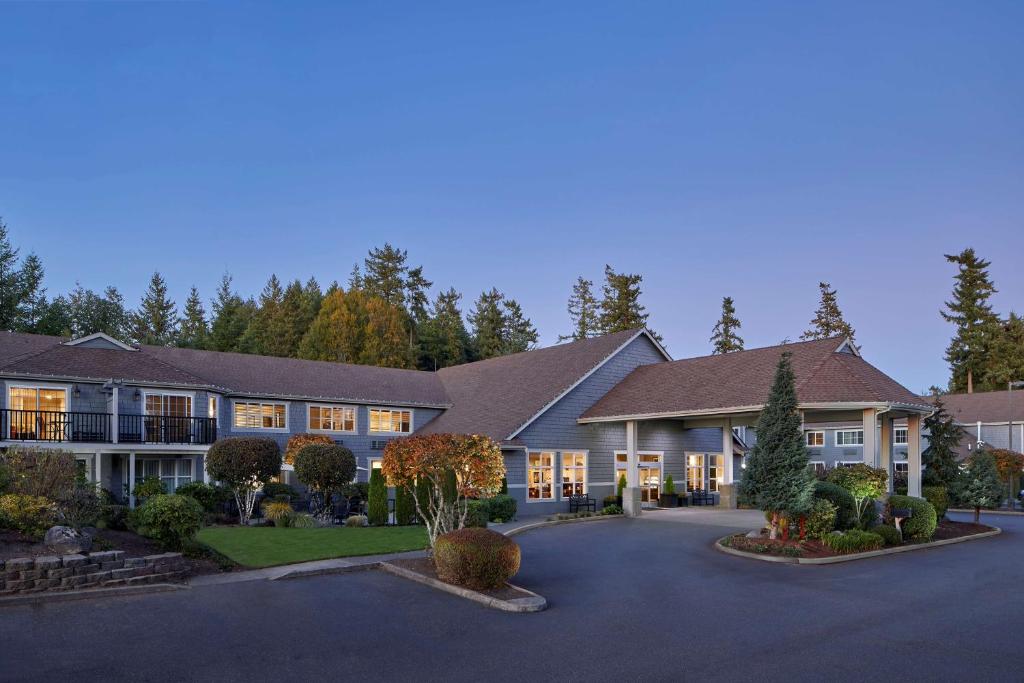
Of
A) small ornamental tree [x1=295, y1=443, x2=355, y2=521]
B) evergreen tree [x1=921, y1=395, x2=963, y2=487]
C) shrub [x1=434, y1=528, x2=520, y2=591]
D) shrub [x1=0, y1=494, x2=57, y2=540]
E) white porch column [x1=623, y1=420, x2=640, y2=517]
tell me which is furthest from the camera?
white porch column [x1=623, y1=420, x2=640, y2=517]

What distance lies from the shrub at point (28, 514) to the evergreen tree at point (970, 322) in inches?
3101

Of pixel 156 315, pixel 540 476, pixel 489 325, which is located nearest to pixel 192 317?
pixel 156 315

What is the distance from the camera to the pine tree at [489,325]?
67250 mm

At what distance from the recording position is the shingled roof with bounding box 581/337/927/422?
22830 millimetres

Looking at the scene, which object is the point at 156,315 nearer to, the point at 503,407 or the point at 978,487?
the point at 503,407

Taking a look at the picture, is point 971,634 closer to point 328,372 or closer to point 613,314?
point 328,372

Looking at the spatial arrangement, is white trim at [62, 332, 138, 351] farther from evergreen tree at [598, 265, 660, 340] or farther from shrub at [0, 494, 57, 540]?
evergreen tree at [598, 265, 660, 340]

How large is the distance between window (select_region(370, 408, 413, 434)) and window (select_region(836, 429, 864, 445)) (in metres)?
28.9

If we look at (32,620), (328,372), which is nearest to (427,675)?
(32,620)

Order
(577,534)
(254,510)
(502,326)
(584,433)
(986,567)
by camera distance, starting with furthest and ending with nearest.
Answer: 1. (502,326)
2. (584,433)
3. (254,510)
4. (577,534)
5. (986,567)

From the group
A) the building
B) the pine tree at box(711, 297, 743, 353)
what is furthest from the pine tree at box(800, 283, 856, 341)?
the building

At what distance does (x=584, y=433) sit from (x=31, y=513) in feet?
66.2

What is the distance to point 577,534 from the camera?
2191cm

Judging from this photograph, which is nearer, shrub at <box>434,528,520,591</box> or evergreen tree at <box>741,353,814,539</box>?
shrub at <box>434,528,520,591</box>
